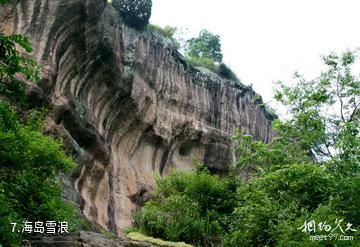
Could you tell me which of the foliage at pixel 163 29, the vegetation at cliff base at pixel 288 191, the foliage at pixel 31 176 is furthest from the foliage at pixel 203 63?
the foliage at pixel 31 176

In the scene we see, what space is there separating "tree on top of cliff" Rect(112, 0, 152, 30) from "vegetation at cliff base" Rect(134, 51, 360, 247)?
26.1 ft

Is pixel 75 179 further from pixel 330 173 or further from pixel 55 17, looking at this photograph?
pixel 330 173

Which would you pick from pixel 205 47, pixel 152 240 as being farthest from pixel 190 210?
pixel 205 47

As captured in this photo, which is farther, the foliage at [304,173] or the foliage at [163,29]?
the foliage at [163,29]

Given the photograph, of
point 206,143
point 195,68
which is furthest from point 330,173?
point 195,68

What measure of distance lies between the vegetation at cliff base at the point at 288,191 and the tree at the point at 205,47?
638 inches

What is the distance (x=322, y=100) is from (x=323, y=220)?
7211mm

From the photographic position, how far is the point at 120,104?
19.4 m

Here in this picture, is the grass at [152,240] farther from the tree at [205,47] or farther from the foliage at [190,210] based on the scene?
the tree at [205,47]

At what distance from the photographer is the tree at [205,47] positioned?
31.8 meters

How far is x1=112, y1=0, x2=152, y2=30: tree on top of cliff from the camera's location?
21.6 meters

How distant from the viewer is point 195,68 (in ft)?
83.6

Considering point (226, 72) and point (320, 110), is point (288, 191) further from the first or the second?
point (226, 72)

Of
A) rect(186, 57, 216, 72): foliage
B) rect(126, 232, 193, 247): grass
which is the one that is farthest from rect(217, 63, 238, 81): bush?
rect(126, 232, 193, 247): grass
